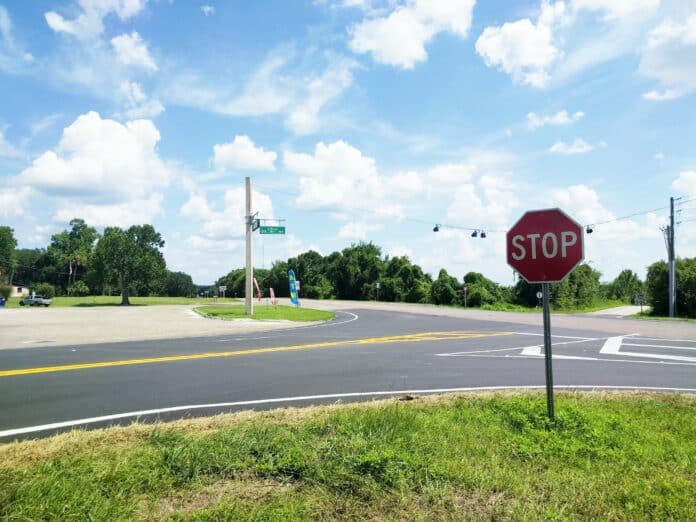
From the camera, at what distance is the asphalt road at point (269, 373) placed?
732 cm

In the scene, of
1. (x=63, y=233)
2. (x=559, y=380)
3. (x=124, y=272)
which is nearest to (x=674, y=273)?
(x=559, y=380)

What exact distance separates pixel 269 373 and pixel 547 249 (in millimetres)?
6228

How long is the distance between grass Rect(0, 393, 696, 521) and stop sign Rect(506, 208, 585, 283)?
1.69 metres

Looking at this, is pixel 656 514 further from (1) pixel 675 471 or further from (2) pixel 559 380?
(2) pixel 559 380

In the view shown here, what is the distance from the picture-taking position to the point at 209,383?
909 centimetres

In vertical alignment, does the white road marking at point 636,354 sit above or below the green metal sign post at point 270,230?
below

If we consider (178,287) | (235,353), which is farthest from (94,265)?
(178,287)

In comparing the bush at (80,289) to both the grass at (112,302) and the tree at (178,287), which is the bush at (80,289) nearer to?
the grass at (112,302)

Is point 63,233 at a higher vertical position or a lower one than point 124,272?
higher

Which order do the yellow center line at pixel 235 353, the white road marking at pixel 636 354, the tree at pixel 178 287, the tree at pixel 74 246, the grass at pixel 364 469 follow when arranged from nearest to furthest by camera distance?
1. the grass at pixel 364 469
2. the yellow center line at pixel 235 353
3. the white road marking at pixel 636 354
4. the tree at pixel 74 246
5. the tree at pixel 178 287

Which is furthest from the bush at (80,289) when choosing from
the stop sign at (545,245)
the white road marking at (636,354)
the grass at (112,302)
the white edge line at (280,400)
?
the stop sign at (545,245)

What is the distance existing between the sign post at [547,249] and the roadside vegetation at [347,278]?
40018 mm

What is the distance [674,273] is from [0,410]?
1719 inches

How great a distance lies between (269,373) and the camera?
1020cm
